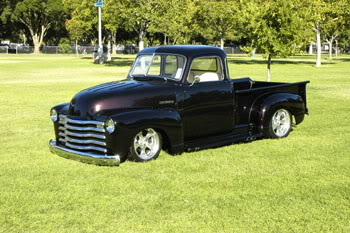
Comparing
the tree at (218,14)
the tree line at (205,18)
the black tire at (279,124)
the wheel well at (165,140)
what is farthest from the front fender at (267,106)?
the tree at (218,14)

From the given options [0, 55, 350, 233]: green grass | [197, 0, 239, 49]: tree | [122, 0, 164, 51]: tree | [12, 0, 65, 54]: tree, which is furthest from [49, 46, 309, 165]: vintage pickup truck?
[12, 0, 65, 54]: tree

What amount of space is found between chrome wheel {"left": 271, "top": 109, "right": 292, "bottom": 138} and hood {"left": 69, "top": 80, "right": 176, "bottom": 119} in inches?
105

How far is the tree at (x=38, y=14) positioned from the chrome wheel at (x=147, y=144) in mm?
70817

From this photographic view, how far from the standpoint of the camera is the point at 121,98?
287 inches

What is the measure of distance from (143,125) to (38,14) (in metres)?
77.1

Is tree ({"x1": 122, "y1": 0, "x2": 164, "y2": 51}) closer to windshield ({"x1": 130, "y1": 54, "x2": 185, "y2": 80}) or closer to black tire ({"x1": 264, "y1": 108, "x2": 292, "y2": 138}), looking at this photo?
black tire ({"x1": 264, "y1": 108, "x2": 292, "y2": 138})

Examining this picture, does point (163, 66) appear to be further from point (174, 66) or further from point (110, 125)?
point (110, 125)

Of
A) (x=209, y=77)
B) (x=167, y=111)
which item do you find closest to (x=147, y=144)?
(x=167, y=111)

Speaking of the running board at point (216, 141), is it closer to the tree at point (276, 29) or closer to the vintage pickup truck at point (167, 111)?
the vintage pickup truck at point (167, 111)

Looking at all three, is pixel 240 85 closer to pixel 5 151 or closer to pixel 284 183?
pixel 284 183

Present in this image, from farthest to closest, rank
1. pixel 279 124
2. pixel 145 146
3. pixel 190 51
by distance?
pixel 279 124
pixel 190 51
pixel 145 146

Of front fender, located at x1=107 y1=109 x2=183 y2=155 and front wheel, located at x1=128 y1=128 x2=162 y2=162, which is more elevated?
front fender, located at x1=107 y1=109 x2=183 y2=155

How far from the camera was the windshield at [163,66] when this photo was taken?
26.4 ft

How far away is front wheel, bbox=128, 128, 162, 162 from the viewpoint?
733cm
